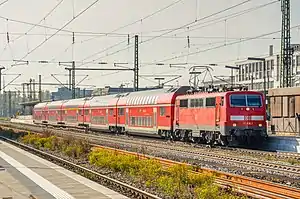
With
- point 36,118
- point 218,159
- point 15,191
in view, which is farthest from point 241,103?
point 36,118

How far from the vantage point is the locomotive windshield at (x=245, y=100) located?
2916 cm

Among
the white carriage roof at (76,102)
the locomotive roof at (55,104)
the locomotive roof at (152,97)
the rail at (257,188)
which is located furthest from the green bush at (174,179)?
the locomotive roof at (55,104)

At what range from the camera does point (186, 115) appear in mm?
33438

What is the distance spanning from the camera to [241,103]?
2942cm

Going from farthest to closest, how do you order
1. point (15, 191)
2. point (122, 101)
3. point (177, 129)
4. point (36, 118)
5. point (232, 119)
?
point (36, 118) < point (122, 101) < point (177, 129) < point (232, 119) < point (15, 191)

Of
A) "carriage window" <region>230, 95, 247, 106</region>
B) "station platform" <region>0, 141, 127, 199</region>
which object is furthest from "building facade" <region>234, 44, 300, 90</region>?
"station platform" <region>0, 141, 127, 199</region>

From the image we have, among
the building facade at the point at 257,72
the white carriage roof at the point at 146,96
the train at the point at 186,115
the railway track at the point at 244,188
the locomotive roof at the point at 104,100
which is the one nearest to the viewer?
the railway track at the point at 244,188

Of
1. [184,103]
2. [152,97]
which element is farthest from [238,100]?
[152,97]

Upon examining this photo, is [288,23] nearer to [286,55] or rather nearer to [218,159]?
[286,55]

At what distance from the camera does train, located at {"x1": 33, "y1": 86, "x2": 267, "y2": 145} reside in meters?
29.3

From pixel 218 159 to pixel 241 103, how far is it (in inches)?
246

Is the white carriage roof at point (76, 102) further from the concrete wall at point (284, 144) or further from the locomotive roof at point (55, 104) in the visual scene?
the concrete wall at point (284, 144)

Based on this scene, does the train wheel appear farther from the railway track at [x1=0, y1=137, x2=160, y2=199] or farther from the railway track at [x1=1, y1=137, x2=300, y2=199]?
the railway track at [x1=1, y1=137, x2=300, y2=199]

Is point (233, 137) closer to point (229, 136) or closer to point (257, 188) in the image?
point (229, 136)
